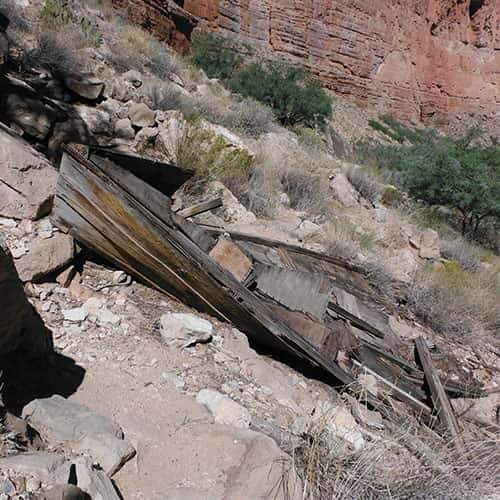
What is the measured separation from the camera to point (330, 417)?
7.68 ft

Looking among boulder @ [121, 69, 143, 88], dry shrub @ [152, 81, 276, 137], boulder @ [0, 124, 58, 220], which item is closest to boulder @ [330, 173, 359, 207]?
dry shrub @ [152, 81, 276, 137]

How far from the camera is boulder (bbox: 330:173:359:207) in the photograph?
7848 millimetres

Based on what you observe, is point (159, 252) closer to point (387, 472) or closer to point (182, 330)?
point (182, 330)

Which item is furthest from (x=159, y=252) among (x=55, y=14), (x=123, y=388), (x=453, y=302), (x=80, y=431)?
(x=55, y=14)

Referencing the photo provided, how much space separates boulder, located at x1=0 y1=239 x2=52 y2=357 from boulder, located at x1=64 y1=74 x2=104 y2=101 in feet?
12.9

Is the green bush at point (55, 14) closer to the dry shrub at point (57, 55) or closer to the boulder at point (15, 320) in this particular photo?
the dry shrub at point (57, 55)

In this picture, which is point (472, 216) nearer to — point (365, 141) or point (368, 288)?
point (368, 288)

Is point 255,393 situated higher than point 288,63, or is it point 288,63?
point 288,63

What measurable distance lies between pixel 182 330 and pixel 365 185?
23.7 ft

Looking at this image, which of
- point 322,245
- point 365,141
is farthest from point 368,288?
point 365,141

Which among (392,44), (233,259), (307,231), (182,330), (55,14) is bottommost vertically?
(307,231)

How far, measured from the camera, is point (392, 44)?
27.5 m

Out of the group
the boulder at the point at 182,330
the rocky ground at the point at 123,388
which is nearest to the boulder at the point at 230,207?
the rocky ground at the point at 123,388

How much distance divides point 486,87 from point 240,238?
30.5 m
